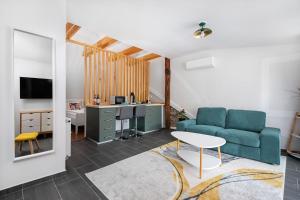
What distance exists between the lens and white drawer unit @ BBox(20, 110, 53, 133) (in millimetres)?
2031

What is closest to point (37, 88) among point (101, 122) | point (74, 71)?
point (101, 122)

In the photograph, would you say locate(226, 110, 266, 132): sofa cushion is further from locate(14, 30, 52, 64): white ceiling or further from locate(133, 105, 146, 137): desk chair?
locate(14, 30, 52, 64): white ceiling

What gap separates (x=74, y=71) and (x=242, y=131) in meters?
5.84

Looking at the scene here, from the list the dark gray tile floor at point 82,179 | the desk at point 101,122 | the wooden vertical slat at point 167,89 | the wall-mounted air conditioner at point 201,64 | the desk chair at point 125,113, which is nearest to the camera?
the dark gray tile floor at point 82,179

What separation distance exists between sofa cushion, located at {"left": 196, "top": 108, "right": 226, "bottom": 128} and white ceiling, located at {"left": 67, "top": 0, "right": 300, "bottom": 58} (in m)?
1.73

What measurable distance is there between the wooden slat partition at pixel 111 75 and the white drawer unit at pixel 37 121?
1909mm

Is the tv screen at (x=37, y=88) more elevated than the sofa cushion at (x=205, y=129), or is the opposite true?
the tv screen at (x=37, y=88)

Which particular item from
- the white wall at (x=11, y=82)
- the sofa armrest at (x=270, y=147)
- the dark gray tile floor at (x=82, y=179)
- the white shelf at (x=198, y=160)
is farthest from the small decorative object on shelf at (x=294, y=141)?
the white wall at (x=11, y=82)

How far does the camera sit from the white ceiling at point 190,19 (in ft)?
6.77

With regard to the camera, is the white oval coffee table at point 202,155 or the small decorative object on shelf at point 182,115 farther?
the small decorative object on shelf at point 182,115

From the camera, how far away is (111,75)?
14.8ft

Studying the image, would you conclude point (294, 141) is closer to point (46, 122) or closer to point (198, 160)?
point (198, 160)

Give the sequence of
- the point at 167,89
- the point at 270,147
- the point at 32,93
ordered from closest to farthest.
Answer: the point at 32,93
the point at 270,147
the point at 167,89

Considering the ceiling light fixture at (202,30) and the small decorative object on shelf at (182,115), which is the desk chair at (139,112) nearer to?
the small decorative object on shelf at (182,115)
